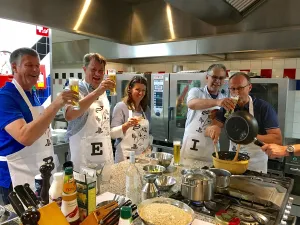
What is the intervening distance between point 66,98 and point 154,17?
70 centimetres

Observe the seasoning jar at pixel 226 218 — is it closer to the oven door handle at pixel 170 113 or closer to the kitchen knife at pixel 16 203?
the kitchen knife at pixel 16 203

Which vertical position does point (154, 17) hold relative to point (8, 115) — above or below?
above

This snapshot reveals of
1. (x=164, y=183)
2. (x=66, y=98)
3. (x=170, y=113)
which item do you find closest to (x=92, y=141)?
Answer: (x=66, y=98)

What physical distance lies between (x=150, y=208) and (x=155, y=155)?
79 centimetres

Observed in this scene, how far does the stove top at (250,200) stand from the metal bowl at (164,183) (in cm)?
7

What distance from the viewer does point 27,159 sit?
4.60 feet

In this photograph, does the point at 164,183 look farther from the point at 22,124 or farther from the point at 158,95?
the point at 158,95

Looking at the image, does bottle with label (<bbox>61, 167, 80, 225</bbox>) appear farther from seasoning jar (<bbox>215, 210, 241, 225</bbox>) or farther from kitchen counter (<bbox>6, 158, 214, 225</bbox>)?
seasoning jar (<bbox>215, 210, 241, 225</bbox>)

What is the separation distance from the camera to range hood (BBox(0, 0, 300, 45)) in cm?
106

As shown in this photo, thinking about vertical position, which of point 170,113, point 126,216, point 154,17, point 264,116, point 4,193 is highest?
point 154,17

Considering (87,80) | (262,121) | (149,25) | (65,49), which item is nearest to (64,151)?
(87,80)

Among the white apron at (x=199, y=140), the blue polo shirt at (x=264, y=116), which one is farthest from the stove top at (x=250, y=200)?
the white apron at (x=199, y=140)

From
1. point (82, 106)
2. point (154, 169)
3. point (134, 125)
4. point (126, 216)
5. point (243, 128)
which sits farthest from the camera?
point (134, 125)

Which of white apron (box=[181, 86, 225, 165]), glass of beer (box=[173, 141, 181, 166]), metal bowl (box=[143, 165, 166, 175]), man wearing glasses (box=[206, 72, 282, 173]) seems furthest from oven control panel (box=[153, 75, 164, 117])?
metal bowl (box=[143, 165, 166, 175])
